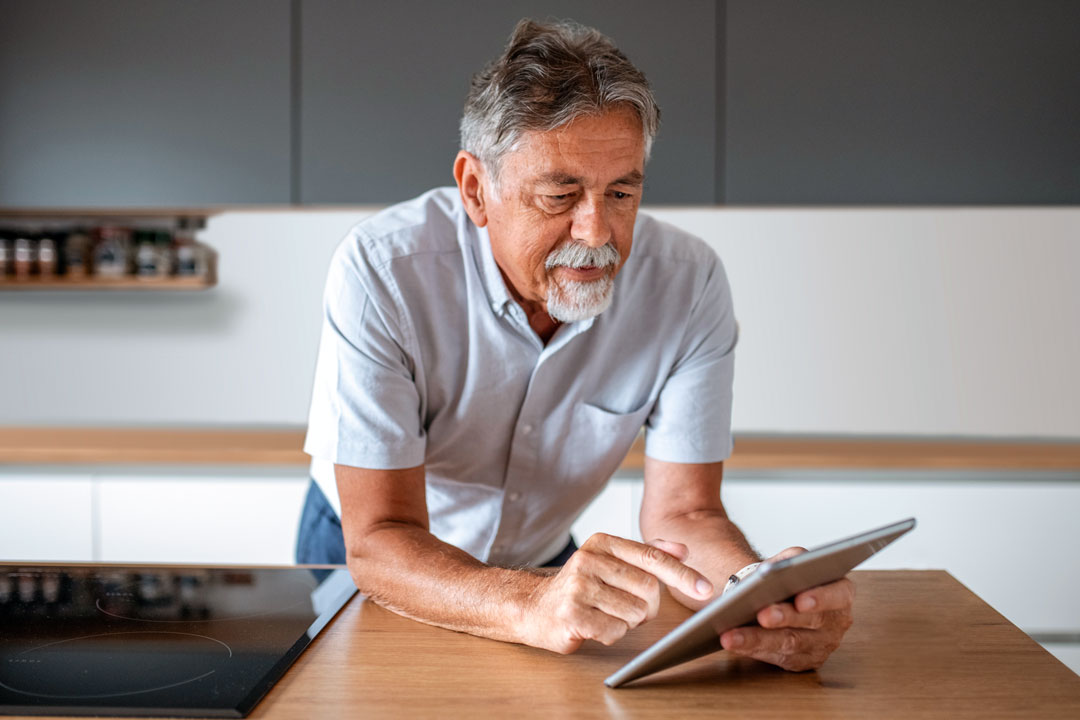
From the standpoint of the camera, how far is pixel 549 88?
3.59 ft

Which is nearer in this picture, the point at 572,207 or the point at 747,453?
the point at 572,207

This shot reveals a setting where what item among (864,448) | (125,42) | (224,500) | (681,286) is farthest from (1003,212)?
(125,42)

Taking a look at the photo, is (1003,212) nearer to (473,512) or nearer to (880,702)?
(473,512)

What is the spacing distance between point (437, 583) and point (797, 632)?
0.34 meters

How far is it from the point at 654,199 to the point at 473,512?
4.42 feet

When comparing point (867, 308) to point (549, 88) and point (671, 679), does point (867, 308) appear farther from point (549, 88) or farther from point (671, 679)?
point (671, 679)

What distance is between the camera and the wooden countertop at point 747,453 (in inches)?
87.8

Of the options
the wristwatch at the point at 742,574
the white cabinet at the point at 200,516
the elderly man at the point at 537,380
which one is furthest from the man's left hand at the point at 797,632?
the white cabinet at the point at 200,516

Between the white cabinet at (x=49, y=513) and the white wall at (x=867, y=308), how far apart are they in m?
0.56

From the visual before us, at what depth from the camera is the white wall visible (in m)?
2.54

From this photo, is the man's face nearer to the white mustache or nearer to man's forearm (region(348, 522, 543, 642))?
→ the white mustache

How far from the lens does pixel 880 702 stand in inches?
31.0

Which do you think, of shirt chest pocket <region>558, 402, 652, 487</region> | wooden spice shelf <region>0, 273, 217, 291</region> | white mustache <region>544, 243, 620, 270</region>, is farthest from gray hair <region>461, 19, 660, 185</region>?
wooden spice shelf <region>0, 273, 217, 291</region>

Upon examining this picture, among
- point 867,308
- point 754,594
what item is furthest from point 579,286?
point 867,308
